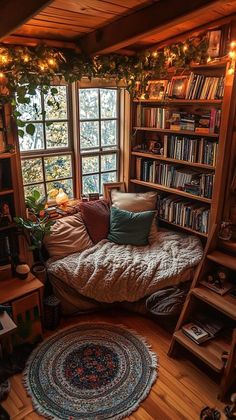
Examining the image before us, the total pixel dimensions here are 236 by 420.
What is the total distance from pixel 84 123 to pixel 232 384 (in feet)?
8.57

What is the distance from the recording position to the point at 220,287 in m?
2.37

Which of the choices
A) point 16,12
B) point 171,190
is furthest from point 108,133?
point 16,12

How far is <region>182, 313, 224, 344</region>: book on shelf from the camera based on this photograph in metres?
2.28

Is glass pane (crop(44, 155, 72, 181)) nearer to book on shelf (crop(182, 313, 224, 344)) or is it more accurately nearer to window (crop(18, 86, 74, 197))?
window (crop(18, 86, 74, 197))

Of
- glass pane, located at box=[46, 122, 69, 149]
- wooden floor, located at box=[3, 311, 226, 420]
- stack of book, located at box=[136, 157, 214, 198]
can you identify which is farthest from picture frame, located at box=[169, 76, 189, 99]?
wooden floor, located at box=[3, 311, 226, 420]

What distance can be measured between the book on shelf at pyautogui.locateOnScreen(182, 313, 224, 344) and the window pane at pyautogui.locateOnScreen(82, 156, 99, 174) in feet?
6.17

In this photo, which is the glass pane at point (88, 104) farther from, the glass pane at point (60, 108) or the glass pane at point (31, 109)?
the glass pane at point (31, 109)

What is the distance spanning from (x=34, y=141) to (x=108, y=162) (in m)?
0.94

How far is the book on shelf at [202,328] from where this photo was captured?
2.28m

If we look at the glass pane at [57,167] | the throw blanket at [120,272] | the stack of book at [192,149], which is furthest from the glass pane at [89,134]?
the throw blanket at [120,272]

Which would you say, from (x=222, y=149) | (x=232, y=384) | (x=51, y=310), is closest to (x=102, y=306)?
(x=51, y=310)

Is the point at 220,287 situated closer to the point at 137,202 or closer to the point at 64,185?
the point at 137,202

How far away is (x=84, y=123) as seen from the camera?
10.8ft

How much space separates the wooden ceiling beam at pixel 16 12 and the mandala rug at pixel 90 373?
86.1 inches
